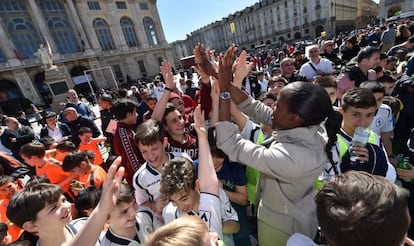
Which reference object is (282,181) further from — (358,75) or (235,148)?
(358,75)

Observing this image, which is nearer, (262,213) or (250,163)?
(250,163)

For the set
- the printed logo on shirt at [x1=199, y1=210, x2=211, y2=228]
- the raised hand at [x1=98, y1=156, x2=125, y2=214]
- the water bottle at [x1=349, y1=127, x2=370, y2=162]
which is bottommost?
the printed logo on shirt at [x1=199, y1=210, x2=211, y2=228]

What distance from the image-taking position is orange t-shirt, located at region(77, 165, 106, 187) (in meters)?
2.67

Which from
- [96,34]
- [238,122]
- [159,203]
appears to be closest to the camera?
[159,203]

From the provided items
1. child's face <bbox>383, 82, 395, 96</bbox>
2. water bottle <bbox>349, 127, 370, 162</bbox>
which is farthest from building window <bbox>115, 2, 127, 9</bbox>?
water bottle <bbox>349, 127, 370, 162</bbox>

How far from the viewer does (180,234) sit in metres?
0.92

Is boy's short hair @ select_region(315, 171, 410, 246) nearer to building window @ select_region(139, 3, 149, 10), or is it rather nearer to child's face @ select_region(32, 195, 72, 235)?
child's face @ select_region(32, 195, 72, 235)

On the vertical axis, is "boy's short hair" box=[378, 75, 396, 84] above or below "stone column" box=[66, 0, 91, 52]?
below

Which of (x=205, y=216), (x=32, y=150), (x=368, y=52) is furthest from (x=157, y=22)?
(x=205, y=216)

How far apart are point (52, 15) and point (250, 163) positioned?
122ft

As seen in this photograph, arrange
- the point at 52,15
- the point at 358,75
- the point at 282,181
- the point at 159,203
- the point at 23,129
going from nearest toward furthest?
the point at 282,181
the point at 159,203
the point at 358,75
the point at 23,129
the point at 52,15

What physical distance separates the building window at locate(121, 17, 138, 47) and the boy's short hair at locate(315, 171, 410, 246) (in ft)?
133

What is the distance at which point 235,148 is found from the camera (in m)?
1.32

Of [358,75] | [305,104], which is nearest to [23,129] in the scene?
[305,104]
